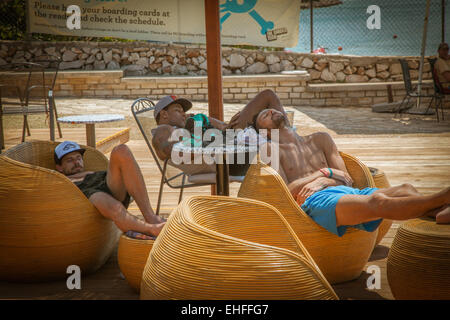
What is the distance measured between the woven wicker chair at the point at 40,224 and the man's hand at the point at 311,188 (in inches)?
43.0

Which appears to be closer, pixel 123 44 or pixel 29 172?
pixel 29 172

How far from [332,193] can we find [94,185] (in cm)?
132

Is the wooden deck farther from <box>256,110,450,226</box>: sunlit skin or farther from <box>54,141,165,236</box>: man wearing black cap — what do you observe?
<box>256,110,450,226</box>: sunlit skin

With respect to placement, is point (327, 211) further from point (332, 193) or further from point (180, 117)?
point (180, 117)

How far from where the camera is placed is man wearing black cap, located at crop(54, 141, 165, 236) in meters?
2.52

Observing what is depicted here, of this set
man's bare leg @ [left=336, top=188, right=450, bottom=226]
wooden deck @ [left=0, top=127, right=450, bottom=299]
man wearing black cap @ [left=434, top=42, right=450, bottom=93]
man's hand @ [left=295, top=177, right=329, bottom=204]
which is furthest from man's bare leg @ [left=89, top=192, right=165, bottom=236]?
man wearing black cap @ [left=434, top=42, right=450, bottom=93]

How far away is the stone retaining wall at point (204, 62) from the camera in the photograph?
11.5m

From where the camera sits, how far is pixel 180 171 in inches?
144

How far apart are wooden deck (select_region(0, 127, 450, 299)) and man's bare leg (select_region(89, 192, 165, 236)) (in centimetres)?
31

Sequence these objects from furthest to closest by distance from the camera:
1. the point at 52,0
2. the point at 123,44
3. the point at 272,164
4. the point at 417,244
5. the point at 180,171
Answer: the point at 123,44 < the point at 52,0 < the point at 180,171 < the point at 272,164 < the point at 417,244

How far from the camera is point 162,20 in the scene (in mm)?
9891

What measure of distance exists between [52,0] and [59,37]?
1.92 m

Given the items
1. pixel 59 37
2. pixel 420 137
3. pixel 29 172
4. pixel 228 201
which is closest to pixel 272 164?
pixel 228 201
